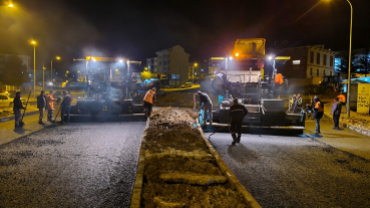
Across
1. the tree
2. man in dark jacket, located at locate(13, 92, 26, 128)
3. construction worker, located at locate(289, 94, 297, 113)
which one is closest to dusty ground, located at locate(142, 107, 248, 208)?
A: man in dark jacket, located at locate(13, 92, 26, 128)

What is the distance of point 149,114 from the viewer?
45.9ft

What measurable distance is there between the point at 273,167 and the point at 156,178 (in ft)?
9.87

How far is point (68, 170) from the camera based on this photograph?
5.94m

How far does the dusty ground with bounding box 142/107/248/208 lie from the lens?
4262 millimetres

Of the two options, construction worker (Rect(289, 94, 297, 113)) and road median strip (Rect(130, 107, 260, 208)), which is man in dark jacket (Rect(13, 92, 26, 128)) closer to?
road median strip (Rect(130, 107, 260, 208))

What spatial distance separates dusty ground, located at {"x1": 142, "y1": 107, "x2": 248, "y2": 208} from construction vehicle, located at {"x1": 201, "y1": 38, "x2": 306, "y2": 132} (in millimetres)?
3890

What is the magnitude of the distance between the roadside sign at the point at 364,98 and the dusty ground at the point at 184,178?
1560 cm

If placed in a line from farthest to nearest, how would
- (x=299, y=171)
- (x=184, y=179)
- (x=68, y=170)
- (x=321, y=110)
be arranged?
1. (x=321, y=110)
2. (x=299, y=171)
3. (x=68, y=170)
4. (x=184, y=179)

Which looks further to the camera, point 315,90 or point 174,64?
point 174,64

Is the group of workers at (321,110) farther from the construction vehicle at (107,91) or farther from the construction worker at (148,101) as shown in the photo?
Answer: the construction vehicle at (107,91)

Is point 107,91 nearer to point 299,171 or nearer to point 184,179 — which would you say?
point 184,179

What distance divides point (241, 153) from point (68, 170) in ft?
15.2

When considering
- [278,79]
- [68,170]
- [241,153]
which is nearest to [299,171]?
[241,153]

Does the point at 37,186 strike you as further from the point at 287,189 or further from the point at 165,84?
the point at 165,84
